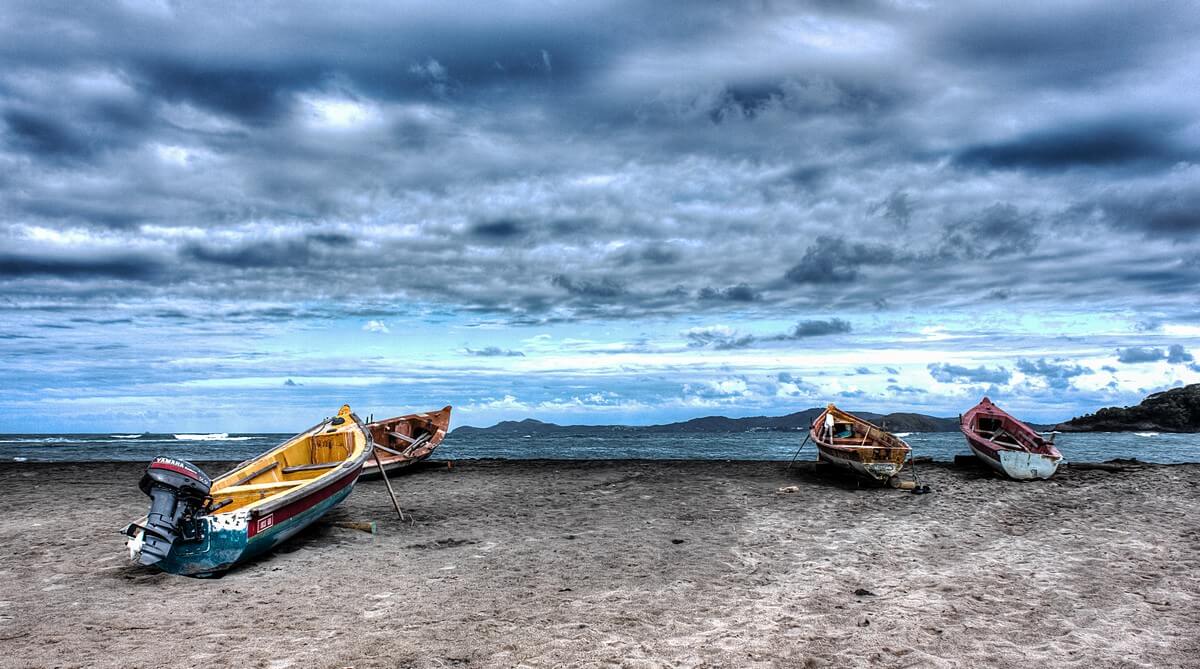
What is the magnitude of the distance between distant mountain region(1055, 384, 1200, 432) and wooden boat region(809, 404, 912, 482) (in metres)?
86.3

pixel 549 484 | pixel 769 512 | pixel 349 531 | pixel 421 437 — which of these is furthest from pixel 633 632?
pixel 421 437

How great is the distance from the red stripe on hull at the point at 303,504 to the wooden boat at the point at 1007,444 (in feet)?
50.2

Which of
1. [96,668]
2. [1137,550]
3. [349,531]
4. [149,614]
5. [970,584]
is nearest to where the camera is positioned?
[96,668]

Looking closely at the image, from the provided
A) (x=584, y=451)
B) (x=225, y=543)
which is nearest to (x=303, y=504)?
(x=225, y=543)

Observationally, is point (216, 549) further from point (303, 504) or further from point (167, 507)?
point (303, 504)

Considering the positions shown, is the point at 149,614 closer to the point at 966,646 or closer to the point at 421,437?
the point at 966,646

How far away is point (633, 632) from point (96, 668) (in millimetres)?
4299

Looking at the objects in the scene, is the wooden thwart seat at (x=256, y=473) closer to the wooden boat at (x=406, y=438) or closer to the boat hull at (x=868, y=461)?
the wooden boat at (x=406, y=438)

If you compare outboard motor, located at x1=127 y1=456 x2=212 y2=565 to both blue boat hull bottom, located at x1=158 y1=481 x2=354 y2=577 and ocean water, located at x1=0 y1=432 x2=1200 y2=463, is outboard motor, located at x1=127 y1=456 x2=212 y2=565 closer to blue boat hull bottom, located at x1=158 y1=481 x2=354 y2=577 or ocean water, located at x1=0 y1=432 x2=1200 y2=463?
blue boat hull bottom, located at x1=158 y1=481 x2=354 y2=577

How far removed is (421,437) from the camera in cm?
2048

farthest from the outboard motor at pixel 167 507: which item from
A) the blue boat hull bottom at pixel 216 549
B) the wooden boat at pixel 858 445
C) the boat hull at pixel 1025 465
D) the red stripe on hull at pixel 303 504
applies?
the boat hull at pixel 1025 465

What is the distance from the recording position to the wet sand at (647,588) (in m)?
5.70

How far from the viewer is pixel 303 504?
31.0ft

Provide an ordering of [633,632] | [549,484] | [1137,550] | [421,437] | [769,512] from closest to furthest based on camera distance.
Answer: [633,632]
[1137,550]
[769,512]
[549,484]
[421,437]
